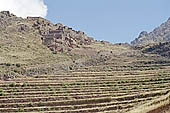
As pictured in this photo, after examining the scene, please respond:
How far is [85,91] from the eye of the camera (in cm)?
2323

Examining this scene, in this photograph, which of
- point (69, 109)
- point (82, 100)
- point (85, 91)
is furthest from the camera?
point (85, 91)

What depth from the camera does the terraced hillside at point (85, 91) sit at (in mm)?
19131

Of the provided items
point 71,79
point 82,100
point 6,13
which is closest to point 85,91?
point 82,100

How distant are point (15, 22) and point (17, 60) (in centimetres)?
2616

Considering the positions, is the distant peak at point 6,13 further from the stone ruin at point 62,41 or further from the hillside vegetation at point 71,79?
the stone ruin at point 62,41

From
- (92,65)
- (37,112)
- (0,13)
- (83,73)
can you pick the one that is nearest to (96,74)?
(83,73)

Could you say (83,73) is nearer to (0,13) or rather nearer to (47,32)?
(47,32)

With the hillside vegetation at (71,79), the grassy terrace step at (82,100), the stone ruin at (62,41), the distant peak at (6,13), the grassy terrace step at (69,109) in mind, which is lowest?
the grassy terrace step at (69,109)

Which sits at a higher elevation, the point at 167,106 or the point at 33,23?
the point at 33,23

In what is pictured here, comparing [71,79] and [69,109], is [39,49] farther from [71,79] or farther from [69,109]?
[69,109]

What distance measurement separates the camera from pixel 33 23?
64.5 meters

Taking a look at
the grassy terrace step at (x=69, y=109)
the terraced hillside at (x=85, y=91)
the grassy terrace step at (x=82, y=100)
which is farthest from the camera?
the grassy terrace step at (x=82, y=100)

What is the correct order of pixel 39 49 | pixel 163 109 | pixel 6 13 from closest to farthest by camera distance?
1. pixel 163 109
2. pixel 39 49
3. pixel 6 13

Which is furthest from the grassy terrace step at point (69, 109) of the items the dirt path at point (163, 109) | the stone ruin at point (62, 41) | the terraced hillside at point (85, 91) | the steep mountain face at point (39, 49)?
the stone ruin at point (62, 41)
